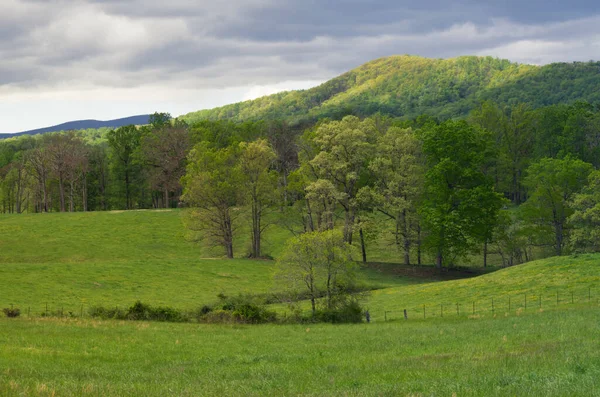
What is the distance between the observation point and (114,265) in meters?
64.4

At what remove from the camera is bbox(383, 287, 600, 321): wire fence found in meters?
40.1

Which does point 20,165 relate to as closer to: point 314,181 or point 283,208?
point 283,208

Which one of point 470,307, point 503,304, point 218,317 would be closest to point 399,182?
point 470,307

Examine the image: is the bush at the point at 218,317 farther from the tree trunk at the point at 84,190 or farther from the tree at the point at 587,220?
the tree trunk at the point at 84,190

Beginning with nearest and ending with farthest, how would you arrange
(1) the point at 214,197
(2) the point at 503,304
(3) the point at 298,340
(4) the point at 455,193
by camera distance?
(3) the point at 298,340 → (2) the point at 503,304 → (4) the point at 455,193 → (1) the point at 214,197

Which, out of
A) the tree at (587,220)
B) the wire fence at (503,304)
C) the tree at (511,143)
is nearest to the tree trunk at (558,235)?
the tree at (587,220)

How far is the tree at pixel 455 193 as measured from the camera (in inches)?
2749

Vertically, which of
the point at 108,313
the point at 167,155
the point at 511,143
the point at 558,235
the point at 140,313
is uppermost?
the point at 167,155

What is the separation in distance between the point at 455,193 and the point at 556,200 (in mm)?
16657

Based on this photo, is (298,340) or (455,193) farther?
(455,193)

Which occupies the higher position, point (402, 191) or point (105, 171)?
point (105, 171)

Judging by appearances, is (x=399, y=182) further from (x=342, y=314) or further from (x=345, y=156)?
(x=342, y=314)

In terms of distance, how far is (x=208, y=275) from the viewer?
2564 inches

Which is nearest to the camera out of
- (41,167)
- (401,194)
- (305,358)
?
(305,358)
